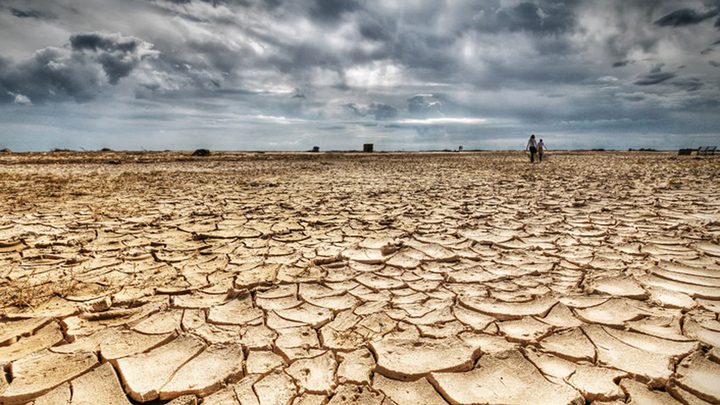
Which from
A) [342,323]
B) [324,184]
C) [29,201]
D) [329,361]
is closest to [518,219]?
[342,323]

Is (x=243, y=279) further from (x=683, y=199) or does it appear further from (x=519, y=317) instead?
(x=683, y=199)

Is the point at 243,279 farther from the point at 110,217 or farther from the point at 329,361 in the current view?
the point at 110,217

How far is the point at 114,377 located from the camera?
4.13ft

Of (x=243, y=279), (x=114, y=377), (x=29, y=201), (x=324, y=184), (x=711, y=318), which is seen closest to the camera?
(x=114, y=377)

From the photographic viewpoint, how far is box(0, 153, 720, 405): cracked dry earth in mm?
1213

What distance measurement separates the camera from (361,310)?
178 centimetres

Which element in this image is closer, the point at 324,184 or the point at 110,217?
the point at 110,217

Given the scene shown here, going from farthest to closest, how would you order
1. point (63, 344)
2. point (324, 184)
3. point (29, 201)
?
point (324, 184) < point (29, 201) < point (63, 344)

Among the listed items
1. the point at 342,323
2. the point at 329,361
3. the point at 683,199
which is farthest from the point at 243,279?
the point at 683,199

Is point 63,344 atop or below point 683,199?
below

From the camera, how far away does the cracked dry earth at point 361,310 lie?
1.21 metres

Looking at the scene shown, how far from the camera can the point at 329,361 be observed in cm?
136

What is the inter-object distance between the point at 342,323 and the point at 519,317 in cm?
89

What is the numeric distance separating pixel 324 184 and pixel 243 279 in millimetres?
4968
